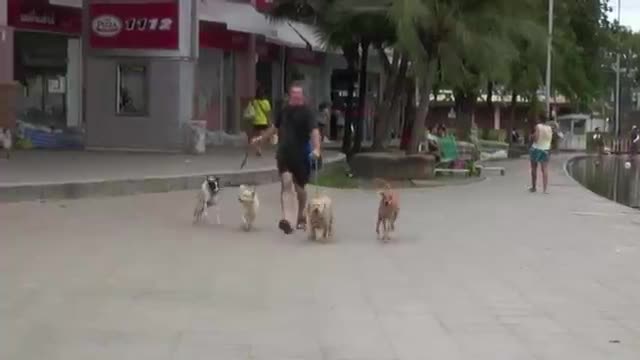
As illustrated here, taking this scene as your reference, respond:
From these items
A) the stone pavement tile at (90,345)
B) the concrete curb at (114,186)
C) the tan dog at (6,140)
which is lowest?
the stone pavement tile at (90,345)

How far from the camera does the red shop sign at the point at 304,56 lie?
135ft

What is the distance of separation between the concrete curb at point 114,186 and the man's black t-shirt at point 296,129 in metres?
4.75

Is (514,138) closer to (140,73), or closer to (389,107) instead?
(389,107)

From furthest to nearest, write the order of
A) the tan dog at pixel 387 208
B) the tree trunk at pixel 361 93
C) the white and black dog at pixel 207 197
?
the tree trunk at pixel 361 93, the white and black dog at pixel 207 197, the tan dog at pixel 387 208

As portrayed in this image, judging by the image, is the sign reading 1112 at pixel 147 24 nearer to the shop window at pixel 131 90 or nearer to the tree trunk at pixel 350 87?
the shop window at pixel 131 90

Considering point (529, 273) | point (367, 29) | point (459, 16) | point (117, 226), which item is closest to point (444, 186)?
point (459, 16)

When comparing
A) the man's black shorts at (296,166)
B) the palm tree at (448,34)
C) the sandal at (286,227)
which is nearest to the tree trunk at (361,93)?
the palm tree at (448,34)

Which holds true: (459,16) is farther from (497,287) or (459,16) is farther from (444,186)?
(497,287)

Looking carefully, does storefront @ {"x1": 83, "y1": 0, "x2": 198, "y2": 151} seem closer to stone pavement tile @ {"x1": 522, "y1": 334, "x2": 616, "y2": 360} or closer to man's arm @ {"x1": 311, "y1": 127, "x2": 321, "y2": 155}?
man's arm @ {"x1": 311, "y1": 127, "x2": 321, "y2": 155}

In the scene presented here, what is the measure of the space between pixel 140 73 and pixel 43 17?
345cm

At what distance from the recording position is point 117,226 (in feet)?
45.3

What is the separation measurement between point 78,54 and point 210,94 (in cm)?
619

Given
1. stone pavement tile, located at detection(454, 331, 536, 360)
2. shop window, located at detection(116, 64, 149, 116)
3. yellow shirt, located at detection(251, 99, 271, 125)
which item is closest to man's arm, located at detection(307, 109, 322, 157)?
stone pavement tile, located at detection(454, 331, 536, 360)

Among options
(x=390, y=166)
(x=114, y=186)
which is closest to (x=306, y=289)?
(x=114, y=186)
